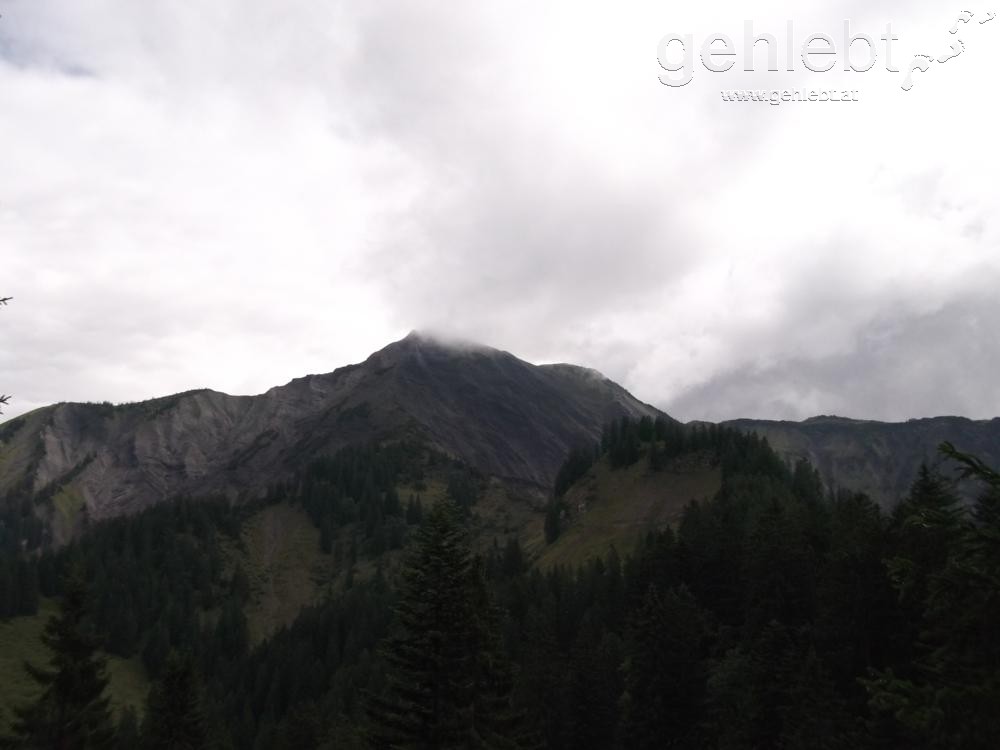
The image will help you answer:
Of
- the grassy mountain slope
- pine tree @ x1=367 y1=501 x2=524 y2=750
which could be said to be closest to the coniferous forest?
pine tree @ x1=367 y1=501 x2=524 y2=750

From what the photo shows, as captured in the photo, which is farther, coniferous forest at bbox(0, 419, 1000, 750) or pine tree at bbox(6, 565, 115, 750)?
pine tree at bbox(6, 565, 115, 750)

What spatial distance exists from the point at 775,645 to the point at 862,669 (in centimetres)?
577

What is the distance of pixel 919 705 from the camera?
15203 mm

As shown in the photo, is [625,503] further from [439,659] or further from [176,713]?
[439,659]

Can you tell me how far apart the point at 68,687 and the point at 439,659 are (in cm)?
2424

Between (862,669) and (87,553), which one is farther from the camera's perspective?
(87,553)

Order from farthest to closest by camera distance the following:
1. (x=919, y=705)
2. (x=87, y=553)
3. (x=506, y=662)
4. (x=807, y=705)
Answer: (x=87, y=553), (x=807, y=705), (x=506, y=662), (x=919, y=705)

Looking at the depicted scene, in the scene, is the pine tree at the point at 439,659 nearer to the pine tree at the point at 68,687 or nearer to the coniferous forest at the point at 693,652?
the coniferous forest at the point at 693,652

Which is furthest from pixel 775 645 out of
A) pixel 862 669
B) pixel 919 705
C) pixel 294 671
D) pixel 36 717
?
pixel 294 671

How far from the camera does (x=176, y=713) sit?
43.0 meters

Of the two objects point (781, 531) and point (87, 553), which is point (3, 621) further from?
point (781, 531)

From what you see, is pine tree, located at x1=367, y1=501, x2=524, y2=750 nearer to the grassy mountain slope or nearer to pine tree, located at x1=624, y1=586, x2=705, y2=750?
pine tree, located at x1=624, y1=586, x2=705, y2=750

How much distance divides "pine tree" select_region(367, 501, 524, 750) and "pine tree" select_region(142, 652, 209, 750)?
21.8m

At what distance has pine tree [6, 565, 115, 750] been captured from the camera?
37219 millimetres
